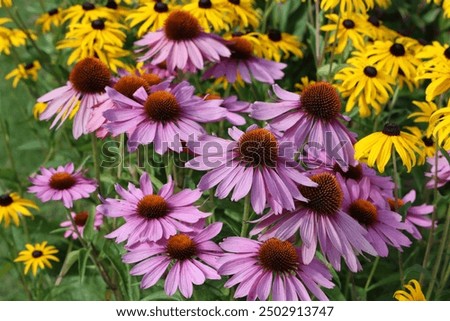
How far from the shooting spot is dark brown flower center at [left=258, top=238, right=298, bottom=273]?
4.30 ft

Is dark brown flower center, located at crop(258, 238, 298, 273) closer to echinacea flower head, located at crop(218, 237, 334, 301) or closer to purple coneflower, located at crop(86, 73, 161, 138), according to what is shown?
echinacea flower head, located at crop(218, 237, 334, 301)

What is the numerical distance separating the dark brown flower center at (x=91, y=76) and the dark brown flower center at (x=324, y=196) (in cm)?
69

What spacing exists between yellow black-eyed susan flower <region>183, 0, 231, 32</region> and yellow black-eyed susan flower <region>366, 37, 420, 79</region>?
1.67 feet

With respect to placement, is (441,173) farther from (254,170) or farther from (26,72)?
(26,72)

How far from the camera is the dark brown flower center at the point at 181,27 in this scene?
6.65ft

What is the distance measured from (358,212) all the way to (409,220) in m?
0.48

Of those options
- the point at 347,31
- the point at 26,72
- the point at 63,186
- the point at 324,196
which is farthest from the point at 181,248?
the point at 26,72

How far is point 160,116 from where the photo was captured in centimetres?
153

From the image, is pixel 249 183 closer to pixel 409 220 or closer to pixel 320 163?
pixel 320 163

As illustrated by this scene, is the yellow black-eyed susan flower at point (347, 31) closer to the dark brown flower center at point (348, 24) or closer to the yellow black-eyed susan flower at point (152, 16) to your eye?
the dark brown flower center at point (348, 24)

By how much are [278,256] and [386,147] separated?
1.60 feet
